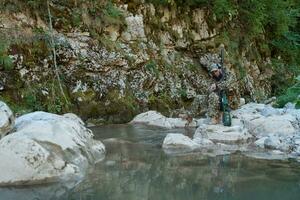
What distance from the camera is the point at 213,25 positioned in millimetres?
15273

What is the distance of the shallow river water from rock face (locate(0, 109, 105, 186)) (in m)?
0.21

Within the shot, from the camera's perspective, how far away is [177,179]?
5371mm

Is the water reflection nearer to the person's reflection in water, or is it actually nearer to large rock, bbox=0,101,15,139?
the person's reflection in water

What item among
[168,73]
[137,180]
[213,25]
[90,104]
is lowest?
[137,180]

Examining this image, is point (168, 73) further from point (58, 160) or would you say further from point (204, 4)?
point (58, 160)

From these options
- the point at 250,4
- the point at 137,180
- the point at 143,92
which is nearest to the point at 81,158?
the point at 137,180

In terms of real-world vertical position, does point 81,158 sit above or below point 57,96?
below

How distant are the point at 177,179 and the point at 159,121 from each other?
5210mm

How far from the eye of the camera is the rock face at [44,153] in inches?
204

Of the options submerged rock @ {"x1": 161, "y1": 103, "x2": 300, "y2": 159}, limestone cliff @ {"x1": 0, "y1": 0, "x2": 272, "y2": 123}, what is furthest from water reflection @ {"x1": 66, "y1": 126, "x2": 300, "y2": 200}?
limestone cliff @ {"x1": 0, "y1": 0, "x2": 272, "y2": 123}

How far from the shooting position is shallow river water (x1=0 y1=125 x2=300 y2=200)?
4691 millimetres

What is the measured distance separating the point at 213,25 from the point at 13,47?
7048 mm

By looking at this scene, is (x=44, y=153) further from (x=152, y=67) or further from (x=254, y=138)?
(x=152, y=67)

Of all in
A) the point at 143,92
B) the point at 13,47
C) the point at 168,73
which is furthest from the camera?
the point at 168,73
